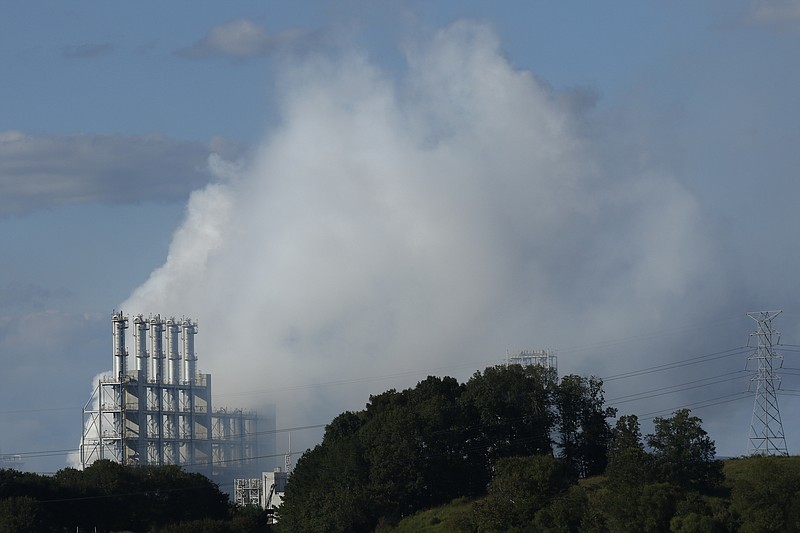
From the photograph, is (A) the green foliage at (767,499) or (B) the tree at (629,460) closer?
(A) the green foliage at (767,499)

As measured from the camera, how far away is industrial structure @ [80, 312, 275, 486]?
542 feet

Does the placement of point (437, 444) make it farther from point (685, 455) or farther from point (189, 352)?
point (189, 352)

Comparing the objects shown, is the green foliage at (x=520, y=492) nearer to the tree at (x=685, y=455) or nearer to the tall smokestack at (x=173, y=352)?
the tree at (x=685, y=455)

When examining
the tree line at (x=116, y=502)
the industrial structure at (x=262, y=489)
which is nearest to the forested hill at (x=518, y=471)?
the tree line at (x=116, y=502)

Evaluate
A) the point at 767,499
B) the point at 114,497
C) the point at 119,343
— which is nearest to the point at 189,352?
the point at 119,343

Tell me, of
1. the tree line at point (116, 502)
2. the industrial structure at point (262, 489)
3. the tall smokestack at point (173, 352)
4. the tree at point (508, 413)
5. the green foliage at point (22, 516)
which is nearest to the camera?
the green foliage at point (22, 516)

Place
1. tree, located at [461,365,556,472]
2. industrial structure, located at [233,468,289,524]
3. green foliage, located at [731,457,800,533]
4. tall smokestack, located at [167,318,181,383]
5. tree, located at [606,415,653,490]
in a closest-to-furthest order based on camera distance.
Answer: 1. green foliage, located at [731,457,800,533]
2. tree, located at [606,415,653,490]
3. tree, located at [461,365,556,472]
4. industrial structure, located at [233,468,289,524]
5. tall smokestack, located at [167,318,181,383]

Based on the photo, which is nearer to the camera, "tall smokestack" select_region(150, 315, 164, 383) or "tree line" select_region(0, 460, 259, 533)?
"tree line" select_region(0, 460, 259, 533)

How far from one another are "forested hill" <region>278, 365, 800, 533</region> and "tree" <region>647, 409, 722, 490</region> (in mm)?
120

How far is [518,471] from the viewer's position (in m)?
102

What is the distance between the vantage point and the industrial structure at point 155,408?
542 ft

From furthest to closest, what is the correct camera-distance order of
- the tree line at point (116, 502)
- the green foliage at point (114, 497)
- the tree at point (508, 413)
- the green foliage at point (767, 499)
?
1. the tree at point (508, 413)
2. the green foliage at point (114, 497)
3. the tree line at point (116, 502)
4. the green foliage at point (767, 499)

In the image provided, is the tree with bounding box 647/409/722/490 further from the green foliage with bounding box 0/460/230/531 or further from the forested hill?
the green foliage with bounding box 0/460/230/531

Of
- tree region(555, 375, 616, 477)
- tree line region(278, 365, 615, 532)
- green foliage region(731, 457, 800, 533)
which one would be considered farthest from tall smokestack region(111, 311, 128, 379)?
green foliage region(731, 457, 800, 533)
